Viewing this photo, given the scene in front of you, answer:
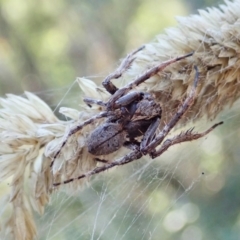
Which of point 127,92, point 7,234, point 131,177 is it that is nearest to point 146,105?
point 127,92

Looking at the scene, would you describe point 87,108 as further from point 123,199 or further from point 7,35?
point 7,35

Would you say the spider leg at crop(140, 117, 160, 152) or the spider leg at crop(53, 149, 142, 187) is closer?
the spider leg at crop(53, 149, 142, 187)

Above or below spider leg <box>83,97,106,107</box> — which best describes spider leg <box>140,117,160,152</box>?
below

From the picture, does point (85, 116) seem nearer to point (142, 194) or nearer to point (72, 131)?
point (72, 131)

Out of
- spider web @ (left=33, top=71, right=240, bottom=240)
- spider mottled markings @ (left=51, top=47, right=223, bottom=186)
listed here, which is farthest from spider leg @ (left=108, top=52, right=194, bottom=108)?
spider web @ (left=33, top=71, right=240, bottom=240)

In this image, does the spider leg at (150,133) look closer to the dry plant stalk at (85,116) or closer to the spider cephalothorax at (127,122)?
the spider cephalothorax at (127,122)

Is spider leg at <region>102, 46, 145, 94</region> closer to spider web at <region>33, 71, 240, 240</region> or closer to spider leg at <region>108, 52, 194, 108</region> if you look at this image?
spider leg at <region>108, 52, 194, 108</region>

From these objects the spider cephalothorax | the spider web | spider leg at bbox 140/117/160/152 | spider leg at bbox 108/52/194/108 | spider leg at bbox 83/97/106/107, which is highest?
spider leg at bbox 83/97/106/107

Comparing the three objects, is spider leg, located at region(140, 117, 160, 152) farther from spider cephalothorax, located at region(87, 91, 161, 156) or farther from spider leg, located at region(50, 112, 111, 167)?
spider leg, located at region(50, 112, 111, 167)
